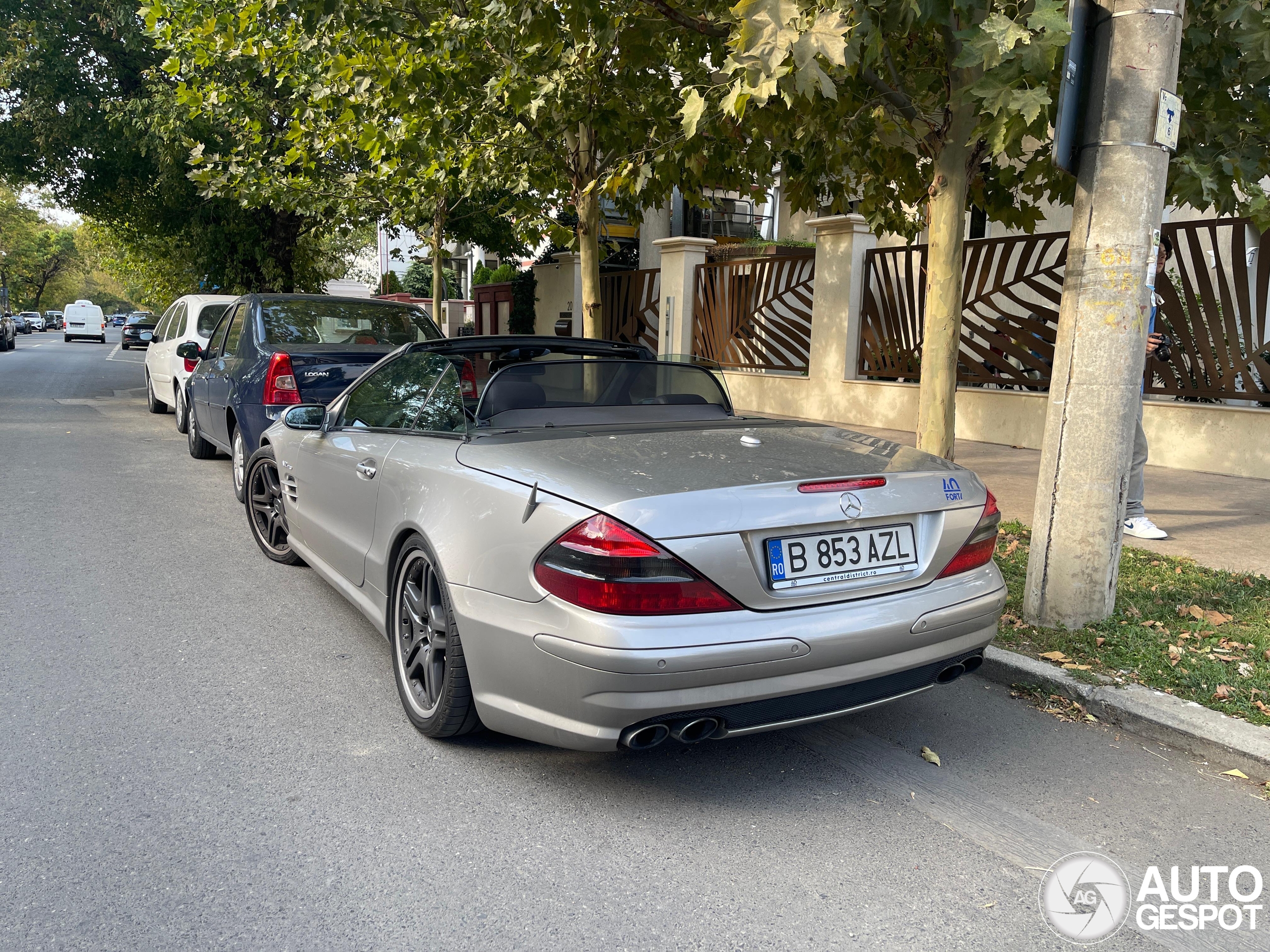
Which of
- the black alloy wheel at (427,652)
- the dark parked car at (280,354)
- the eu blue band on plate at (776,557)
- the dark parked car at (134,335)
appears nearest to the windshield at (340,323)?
the dark parked car at (280,354)

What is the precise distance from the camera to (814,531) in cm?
305

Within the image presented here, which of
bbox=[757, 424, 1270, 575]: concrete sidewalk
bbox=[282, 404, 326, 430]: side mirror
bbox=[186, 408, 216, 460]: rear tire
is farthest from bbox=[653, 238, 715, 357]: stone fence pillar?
bbox=[282, 404, 326, 430]: side mirror

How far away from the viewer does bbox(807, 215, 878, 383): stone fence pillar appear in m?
13.3

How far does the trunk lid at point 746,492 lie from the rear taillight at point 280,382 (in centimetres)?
448

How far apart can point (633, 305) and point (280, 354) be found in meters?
11.4

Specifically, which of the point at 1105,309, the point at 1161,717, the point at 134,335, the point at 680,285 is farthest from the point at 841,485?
the point at 134,335

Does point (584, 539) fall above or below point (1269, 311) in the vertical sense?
below

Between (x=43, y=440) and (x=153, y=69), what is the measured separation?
901 centimetres

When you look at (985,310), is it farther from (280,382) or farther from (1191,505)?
(280,382)

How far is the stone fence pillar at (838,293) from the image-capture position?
43.7ft

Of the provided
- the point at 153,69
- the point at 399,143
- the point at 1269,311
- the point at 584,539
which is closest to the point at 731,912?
the point at 584,539

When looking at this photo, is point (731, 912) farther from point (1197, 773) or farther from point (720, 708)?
point (1197, 773)

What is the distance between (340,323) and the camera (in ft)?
28.2

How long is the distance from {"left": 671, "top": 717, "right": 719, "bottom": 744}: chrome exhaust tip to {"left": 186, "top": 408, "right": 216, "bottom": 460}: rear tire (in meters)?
8.64
